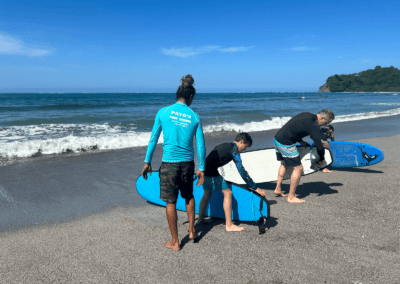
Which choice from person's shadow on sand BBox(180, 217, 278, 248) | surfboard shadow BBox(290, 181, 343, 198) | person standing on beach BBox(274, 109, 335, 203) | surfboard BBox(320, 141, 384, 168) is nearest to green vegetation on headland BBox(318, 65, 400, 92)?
surfboard BBox(320, 141, 384, 168)

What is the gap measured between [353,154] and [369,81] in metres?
160

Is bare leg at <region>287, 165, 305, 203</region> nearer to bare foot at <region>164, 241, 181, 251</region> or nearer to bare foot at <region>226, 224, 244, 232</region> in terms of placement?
bare foot at <region>226, 224, 244, 232</region>

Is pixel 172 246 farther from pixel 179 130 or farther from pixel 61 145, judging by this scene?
pixel 61 145

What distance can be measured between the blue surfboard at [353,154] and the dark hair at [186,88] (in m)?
4.50

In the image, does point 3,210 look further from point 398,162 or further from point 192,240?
point 398,162

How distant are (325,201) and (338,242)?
1.46 metres

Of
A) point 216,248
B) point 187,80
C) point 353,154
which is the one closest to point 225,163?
point 216,248

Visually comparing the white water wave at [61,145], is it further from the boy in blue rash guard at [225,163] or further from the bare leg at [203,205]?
the boy in blue rash guard at [225,163]

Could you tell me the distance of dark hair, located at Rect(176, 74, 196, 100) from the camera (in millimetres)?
2922

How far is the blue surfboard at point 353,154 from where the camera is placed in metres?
5.86

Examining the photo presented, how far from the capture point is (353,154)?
236 inches

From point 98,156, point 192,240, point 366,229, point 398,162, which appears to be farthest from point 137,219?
point 398,162

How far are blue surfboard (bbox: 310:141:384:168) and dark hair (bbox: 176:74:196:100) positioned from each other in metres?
4.50

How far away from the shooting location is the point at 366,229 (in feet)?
11.2
